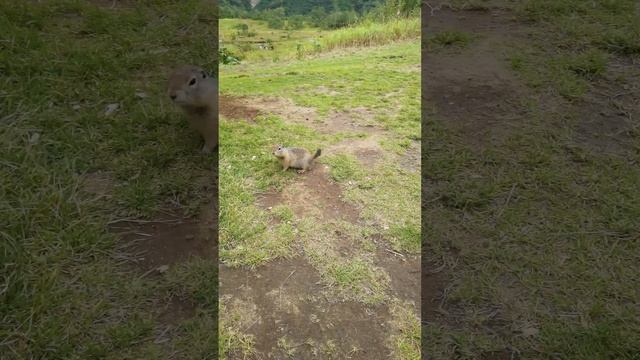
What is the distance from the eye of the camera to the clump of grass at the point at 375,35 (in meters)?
6.39

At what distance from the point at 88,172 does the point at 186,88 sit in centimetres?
82

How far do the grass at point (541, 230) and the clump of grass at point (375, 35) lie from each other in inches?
72.3

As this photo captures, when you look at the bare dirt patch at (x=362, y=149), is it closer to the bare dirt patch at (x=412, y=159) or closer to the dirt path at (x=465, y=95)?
the bare dirt patch at (x=412, y=159)

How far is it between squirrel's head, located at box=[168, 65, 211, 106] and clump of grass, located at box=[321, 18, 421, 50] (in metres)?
3.20

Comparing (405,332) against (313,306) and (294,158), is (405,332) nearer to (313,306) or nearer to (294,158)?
(313,306)

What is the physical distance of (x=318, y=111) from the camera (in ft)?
14.6

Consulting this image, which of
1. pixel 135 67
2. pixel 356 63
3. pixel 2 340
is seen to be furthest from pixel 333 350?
pixel 356 63

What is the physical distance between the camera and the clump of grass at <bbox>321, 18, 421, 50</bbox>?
21.0 ft

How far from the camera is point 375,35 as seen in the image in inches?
257

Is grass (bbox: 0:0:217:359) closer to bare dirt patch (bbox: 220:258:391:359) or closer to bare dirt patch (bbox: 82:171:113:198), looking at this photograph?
bare dirt patch (bbox: 82:171:113:198)

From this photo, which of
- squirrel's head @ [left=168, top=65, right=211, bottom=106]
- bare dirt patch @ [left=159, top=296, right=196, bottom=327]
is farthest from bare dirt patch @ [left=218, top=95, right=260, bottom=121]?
bare dirt patch @ [left=159, top=296, right=196, bottom=327]

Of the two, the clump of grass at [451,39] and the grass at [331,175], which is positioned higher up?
the clump of grass at [451,39]

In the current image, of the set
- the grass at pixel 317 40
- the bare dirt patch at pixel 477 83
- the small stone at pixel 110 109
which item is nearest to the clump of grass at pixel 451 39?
the bare dirt patch at pixel 477 83

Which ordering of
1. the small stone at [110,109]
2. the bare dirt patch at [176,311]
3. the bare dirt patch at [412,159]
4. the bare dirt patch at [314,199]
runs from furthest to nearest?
1. the small stone at [110,109]
2. the bare dirt patch at [412,159]
3. the bare dirt patch at [314,199]
4. the bare dirt patch at [176,311]
